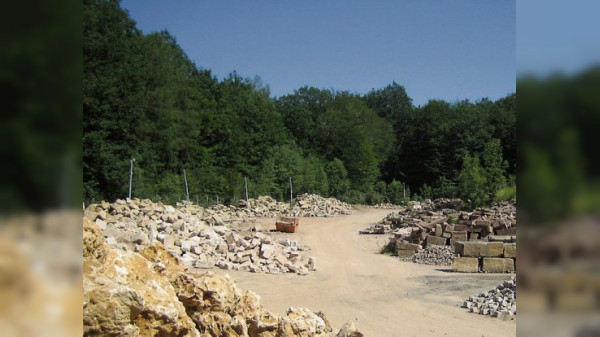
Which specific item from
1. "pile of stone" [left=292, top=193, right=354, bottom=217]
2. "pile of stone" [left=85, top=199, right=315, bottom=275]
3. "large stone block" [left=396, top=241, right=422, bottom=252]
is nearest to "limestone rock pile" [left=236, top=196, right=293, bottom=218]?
"pile of stone" [left=292, top=193, right=354, bottom=217]

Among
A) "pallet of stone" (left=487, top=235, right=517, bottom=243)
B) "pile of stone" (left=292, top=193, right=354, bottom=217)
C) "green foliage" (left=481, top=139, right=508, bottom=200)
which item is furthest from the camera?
"pile of stone" (left=292, top=193, right=354, bottom=217)

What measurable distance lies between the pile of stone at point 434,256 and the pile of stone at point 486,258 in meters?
1.35

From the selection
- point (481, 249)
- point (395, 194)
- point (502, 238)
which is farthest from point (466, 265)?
point (395, 194)

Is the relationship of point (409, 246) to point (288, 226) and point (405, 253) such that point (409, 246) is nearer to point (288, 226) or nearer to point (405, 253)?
point (405, 253)

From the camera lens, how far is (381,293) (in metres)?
14.0

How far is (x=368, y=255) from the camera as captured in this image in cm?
2066

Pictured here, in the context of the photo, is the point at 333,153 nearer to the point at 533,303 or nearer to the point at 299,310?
the point at 299,310

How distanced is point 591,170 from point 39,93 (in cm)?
110

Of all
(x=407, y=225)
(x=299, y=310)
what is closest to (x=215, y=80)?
(x=407, y=225)

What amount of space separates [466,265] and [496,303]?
5473 mm

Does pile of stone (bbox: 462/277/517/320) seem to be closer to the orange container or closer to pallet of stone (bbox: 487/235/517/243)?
pallet of stone (bbox: 487/235/517/243)

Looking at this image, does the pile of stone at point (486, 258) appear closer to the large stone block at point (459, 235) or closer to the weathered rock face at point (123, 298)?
the large stone block at point (459, 235)

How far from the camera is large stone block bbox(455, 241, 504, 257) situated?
17.4 metres

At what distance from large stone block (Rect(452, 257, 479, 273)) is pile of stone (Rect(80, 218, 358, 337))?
1187cm
